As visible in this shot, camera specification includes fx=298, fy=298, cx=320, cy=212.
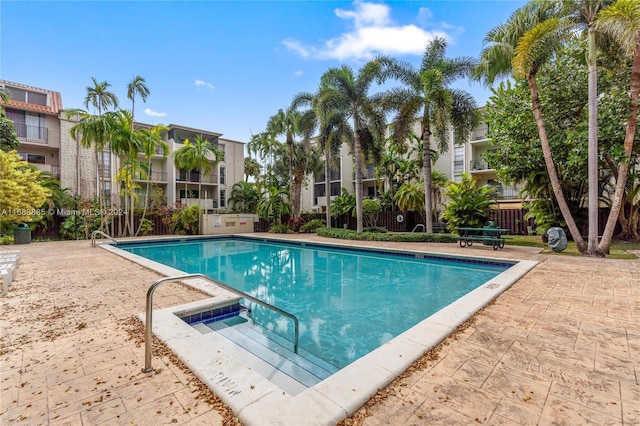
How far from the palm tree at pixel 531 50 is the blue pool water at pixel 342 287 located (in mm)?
3817

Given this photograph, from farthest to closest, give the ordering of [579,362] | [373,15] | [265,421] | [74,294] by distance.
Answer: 1. [373,15]
2. [74,294]
3. [579,362]
4. [265,421]

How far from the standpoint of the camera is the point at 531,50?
29.1 ft

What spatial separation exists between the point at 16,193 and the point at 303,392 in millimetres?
18023

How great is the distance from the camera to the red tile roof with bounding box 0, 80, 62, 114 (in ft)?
65.2

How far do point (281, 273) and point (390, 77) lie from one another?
11.8m

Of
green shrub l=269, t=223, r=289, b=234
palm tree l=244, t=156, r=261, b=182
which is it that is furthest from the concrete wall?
palm tree l=244, t=156, r=261, b=182

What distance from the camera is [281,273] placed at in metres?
9.18

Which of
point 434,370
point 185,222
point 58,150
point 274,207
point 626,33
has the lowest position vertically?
point 434,370

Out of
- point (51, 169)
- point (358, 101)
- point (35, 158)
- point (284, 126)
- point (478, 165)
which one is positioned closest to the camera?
point (358, 101)

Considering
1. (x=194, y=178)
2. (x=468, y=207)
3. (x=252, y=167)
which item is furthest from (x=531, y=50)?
(x=252, y=167)

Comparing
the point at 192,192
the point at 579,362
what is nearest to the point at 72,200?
the point at 192,192

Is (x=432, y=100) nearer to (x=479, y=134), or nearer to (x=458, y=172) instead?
(x=458, y=172)

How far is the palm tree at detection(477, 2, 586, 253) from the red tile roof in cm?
2608

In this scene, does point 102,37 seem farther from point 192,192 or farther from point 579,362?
point 192,192
